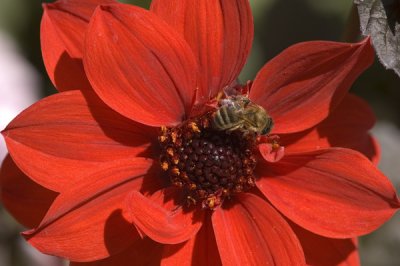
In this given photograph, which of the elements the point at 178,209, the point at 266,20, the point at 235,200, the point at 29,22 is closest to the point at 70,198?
the point at 178,209

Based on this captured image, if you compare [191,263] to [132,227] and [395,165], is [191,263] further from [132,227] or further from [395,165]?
[395,165]

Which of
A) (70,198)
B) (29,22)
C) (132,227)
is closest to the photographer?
(70,198)

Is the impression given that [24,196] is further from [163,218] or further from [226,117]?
[226,117]

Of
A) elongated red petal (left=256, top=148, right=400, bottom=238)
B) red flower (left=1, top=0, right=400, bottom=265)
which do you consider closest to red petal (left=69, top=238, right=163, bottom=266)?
red flower (left=1, top=0, right=400, bottom=265)

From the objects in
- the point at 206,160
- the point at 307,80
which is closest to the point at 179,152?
the point at 206,160

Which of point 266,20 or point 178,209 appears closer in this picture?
point 178,209

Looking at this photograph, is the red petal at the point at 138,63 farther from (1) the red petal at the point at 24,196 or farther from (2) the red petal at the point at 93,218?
(1) the red petal at the point at 24,196
